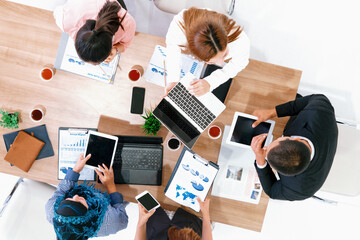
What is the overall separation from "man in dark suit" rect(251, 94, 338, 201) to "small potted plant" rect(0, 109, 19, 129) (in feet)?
4.87

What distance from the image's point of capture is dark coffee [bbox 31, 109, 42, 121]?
1.58m

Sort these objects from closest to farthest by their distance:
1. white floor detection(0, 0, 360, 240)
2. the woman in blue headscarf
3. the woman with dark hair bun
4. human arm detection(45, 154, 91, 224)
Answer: the woman with dark hair bun, the woman in blue headscarf, human arm detection(45, 154, 91, 224), white floor detection(0, 0, 360, 240)

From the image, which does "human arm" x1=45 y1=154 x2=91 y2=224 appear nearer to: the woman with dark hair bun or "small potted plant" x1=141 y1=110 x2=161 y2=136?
"small potted plant" x1=141 y1=110 x2=161 y2=136

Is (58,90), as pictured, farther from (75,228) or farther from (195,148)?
(195,148)

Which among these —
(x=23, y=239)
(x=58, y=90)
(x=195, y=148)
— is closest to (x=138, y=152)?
(x=195, y=148)

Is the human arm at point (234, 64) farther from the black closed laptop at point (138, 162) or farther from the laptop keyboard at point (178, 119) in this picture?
the black closed laptop at point (138, 162)

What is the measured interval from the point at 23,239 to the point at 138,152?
106cm

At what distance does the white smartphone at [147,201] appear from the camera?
152 centimetres

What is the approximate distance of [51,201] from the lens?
1558 mm

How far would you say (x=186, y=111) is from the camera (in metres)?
1.48

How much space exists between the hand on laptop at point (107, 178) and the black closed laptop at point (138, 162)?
0.13 feet

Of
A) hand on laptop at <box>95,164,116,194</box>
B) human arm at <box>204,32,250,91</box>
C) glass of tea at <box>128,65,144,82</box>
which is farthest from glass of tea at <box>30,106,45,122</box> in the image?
human arm at <box>204,32,250,91</box>

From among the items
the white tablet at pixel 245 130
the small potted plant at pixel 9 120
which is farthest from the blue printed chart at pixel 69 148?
the white tablet at pixel 245 130

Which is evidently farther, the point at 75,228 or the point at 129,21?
the point at 129,21
